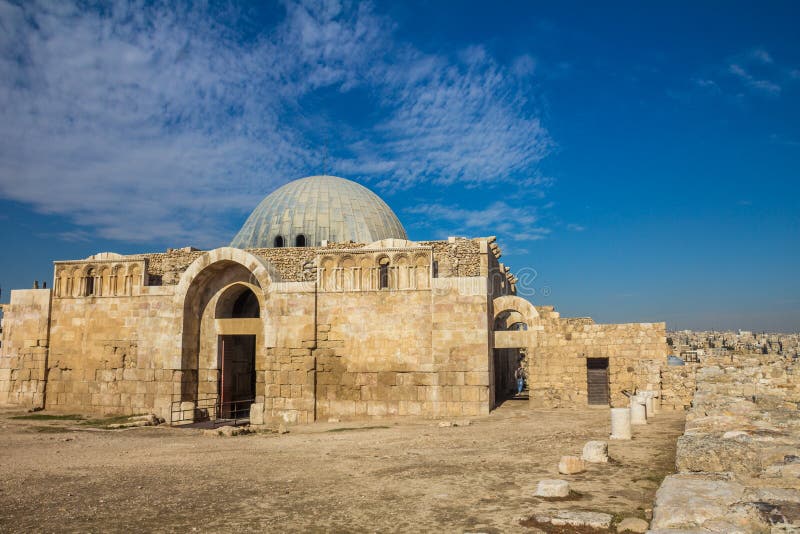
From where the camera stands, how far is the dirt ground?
19.9ft

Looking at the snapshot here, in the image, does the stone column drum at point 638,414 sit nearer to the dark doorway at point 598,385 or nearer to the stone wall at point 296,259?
the dark doorway at point 598,385

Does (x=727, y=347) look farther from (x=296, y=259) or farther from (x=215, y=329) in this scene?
(x=215, y=329)

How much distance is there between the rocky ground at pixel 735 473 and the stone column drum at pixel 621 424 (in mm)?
1157

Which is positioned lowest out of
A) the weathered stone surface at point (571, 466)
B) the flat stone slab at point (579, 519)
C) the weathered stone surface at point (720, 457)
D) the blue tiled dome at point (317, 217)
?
the flat stone slab at point (579, 519)

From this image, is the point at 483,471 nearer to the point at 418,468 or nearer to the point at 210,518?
the point at 418,468

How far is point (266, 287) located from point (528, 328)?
25.7 ft

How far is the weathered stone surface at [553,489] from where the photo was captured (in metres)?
6.22

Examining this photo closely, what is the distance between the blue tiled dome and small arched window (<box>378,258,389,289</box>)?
18.1 feet

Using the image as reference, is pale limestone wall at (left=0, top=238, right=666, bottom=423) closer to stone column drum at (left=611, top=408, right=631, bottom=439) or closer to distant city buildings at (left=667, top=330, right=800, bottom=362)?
distant city buildings at (left=667, top=330, right=800, bottom=362)

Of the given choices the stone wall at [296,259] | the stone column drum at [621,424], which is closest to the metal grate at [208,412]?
the stone wall at [296,259]

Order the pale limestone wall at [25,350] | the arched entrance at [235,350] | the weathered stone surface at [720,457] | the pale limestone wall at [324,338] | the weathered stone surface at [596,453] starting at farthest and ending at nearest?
the pale limestone wall at [25,350] < the arched entrance at [235,350] < the pale limestone wall at [324,338] < the weathered stone surface at [596,453] < the weathered stone surface at [720,457]

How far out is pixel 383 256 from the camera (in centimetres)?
1659

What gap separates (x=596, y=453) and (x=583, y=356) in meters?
8.93

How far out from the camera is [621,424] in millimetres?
9828
